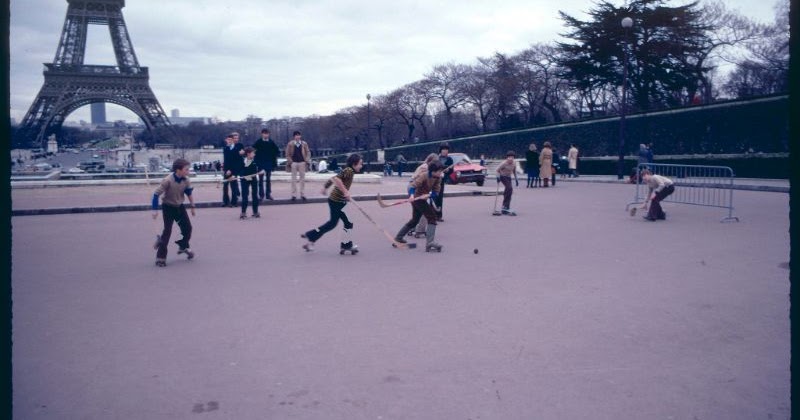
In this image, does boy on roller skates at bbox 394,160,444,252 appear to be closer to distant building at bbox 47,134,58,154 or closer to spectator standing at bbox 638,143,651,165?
spectator standing at bbox 638,143,651,165

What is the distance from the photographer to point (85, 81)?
2472 inches

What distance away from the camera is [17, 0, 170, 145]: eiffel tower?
2395 inches

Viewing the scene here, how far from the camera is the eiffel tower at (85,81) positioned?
6084cm

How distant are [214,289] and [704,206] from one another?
13.9 metres

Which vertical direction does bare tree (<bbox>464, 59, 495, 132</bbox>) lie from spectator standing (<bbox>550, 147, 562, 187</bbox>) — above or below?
above

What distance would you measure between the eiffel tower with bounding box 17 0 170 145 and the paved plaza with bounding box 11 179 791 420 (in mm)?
57372

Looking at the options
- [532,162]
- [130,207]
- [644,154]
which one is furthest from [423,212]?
[644,154]

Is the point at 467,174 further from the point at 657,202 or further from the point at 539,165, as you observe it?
the point at 657,202

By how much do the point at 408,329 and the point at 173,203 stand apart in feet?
16.7

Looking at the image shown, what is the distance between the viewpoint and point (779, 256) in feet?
29.9

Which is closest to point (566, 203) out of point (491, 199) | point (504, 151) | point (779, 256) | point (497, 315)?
point (491, 199)

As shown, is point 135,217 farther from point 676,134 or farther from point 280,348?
point 676,134

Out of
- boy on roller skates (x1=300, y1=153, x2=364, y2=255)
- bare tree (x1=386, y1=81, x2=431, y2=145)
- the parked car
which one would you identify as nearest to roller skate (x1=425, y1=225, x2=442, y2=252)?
boy on roller skates (x1=300, y1=153, x2=364, y2=255)

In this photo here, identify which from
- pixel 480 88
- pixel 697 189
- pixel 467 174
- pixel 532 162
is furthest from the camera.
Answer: pixel 480 88
